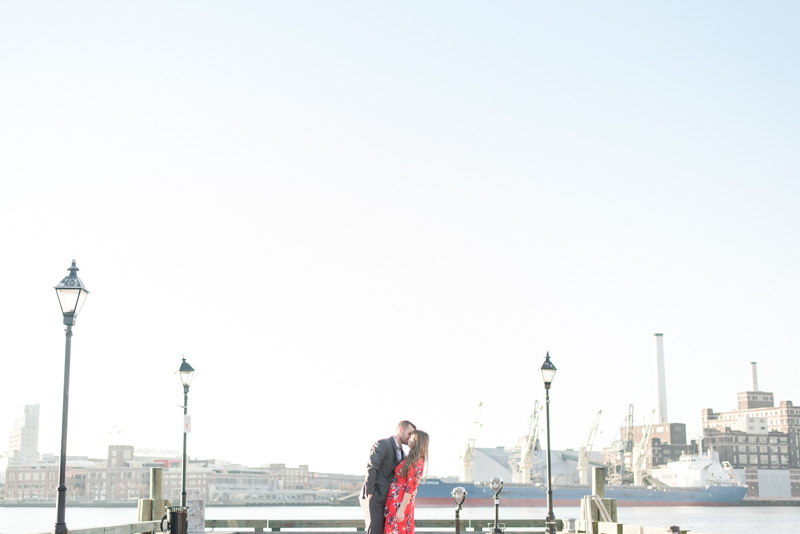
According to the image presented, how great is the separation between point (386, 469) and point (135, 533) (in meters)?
8.34

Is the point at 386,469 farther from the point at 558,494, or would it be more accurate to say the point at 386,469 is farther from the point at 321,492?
the point at 321,492

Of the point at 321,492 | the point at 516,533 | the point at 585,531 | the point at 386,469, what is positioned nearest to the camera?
the point at 386,469

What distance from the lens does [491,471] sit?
160 metres

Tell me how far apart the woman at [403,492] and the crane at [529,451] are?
119 m

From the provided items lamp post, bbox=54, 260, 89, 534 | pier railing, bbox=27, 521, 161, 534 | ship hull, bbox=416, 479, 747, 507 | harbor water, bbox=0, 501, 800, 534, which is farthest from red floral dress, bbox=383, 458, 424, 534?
ship hull, bbox=416, 479, 747, 507

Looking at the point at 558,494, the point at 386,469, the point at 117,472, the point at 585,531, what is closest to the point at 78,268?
the point at 386,469

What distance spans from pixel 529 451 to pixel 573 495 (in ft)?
39.0

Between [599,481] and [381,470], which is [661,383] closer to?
[599,481]

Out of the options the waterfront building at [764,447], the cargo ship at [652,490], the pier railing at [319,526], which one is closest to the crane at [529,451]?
the cargo ship at [652,490]

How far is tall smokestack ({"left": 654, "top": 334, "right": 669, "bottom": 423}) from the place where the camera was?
469 feet

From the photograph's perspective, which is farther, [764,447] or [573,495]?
[764,447]

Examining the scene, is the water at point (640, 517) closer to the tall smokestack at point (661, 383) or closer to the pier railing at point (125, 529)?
the tall smokestack at point (661, 383)

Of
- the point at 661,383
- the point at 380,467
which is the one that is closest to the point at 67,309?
the point at 380,467

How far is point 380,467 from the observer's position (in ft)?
29.3
